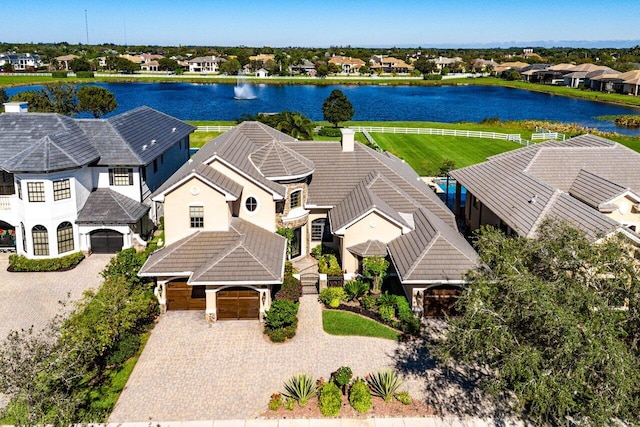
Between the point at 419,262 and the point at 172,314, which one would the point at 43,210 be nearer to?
the point at 172,314

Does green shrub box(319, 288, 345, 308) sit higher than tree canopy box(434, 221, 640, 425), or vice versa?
tree canopy box(434, 221, 640, 425)

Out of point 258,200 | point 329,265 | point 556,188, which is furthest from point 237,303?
point 556,188

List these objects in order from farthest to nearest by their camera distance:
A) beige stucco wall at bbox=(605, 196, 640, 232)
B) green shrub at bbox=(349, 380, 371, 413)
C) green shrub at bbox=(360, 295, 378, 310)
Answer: beige stucco wall at bbox=(605, 196, 640, 232) < green shrub at bbox=(360, 295, 378, 310) < green shrub at bbox=(349, 380, 371, 413)

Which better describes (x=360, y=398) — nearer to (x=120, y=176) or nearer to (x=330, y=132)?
(x=120, y=176)

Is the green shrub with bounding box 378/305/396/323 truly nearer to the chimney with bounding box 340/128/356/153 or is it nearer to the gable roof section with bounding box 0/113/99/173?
the chimney with bounding box 340/128/356/153

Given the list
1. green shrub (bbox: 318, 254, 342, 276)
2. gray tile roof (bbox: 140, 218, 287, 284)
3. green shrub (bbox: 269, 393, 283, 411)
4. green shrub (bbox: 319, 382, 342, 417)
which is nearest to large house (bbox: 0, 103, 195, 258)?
gray tile roof (bbox: 140, 218, 287, 284)

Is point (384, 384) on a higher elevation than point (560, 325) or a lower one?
lower

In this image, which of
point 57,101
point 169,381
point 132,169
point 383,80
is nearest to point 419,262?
point 169,381
